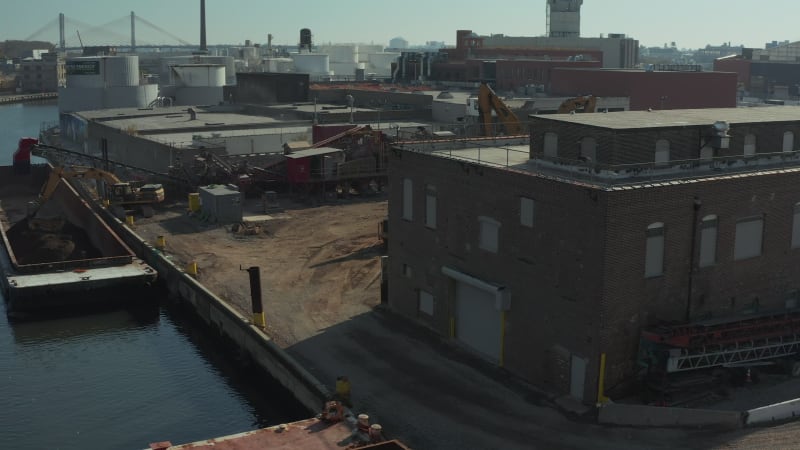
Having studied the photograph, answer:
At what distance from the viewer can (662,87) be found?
245ft

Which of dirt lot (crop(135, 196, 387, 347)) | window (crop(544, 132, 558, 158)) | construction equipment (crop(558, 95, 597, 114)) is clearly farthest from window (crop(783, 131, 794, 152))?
construction equipment (crop(558, 95, 597, 114))

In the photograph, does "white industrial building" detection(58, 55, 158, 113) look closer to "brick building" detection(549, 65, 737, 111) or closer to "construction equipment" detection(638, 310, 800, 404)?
"brick building" detection(549, 65, 737, 111)

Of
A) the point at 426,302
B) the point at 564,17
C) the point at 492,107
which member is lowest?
the point at 426,302

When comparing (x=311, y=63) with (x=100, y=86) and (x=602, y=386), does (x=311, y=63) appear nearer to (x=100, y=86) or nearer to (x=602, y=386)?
(x=100, y=86)

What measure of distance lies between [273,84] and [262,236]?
50.5 meters

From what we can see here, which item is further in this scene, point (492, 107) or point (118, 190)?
point (118, 190)

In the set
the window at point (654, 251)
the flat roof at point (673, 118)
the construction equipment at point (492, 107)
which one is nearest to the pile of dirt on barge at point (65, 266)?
the flat roof at point (673, 118)

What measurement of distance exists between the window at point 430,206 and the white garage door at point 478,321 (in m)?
2.27

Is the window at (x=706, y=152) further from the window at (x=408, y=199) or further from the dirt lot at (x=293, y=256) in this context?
the dirt lot at (x=293, y=256)

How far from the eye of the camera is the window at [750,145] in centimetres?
2753

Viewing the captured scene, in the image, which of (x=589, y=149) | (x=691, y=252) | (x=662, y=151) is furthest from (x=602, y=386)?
(x=662, y=151)

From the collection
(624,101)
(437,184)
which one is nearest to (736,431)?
(437,184)

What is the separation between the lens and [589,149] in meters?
25.8

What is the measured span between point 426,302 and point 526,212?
6.26 m
